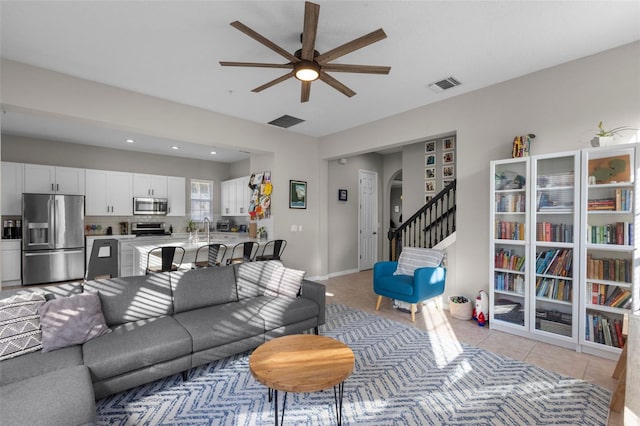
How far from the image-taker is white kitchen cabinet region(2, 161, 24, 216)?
541cm

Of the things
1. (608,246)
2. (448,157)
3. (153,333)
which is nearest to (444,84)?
(448,157)

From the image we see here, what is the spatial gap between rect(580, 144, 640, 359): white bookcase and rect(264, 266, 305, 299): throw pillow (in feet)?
9.51

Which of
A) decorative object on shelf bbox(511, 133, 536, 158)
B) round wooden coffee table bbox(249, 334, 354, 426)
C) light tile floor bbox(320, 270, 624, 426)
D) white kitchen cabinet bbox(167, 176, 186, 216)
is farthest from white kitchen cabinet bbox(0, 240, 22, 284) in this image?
decorative object on shelf bbox(511, 133, 536, 158)

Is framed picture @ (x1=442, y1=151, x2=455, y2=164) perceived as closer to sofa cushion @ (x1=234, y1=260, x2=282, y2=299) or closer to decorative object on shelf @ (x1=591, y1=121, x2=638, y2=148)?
decorative object on shelf @ (x1=591, y1=121, x2=638, y2=148)

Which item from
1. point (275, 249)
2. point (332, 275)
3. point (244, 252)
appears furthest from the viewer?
point (332, 275)

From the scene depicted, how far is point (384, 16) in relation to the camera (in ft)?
8.00

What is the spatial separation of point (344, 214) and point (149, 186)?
4.68 m

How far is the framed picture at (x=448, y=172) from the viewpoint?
5.19 m

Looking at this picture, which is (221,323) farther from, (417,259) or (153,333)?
(417,259)

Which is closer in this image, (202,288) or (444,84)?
(202,288)

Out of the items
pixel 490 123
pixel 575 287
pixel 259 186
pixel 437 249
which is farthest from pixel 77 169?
pixel 575 287

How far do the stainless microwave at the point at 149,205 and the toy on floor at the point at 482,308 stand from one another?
6.85 meters

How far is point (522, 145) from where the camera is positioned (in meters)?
3.38

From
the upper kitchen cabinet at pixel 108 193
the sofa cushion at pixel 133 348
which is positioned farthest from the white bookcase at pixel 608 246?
the upper kitchen cabinet at pixel 108 193
